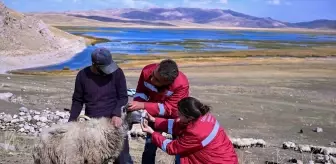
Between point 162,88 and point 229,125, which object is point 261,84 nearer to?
point 229,125

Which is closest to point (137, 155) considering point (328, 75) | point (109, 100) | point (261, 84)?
point (109, 100)

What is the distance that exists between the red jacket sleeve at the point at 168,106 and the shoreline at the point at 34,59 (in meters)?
25.4

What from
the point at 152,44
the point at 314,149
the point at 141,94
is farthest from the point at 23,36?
the point at 141,94

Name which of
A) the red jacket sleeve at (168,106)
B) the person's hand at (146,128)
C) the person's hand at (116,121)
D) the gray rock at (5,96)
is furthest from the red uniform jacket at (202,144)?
the gray rock at (5,96)

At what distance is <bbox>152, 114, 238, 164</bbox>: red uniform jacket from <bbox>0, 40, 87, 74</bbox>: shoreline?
2598cm

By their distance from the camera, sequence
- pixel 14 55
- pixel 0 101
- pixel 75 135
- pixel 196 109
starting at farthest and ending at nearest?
pixel 14 55 → pixel 0 101 → pixel 75 135 → pixel 196 109

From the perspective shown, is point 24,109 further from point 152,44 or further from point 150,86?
point 152,44

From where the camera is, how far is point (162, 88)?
5199 millimetres

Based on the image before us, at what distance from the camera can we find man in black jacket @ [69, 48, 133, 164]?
5301 millimetres

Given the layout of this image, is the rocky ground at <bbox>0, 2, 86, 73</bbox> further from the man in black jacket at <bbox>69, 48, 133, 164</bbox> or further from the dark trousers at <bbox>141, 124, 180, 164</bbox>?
the dark trousers at <bbox>141, 124, 180, 164</bbox>

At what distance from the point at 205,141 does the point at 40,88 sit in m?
14.7

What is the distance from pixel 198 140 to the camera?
444 cm

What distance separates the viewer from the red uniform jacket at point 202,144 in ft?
14.5

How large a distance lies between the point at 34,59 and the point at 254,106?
24034mm
